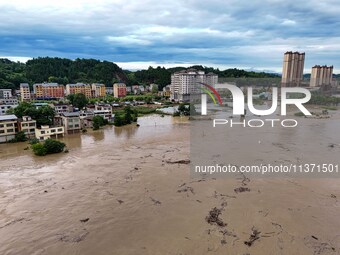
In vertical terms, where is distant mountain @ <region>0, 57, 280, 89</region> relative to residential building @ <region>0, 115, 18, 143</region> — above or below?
above

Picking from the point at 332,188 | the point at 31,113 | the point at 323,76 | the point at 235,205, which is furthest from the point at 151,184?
the point at 323,76

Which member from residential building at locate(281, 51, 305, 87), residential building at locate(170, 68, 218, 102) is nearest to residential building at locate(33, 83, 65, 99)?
residential building at locate(170, 68, 218, 102)

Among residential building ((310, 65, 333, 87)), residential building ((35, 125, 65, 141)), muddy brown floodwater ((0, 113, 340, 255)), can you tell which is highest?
residential building ((310, 65, 333, 87))

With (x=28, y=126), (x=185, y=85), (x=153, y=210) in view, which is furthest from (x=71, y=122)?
(x=185, y=85)

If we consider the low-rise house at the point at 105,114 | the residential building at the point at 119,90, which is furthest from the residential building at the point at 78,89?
the low-rise house at the point at 105,114

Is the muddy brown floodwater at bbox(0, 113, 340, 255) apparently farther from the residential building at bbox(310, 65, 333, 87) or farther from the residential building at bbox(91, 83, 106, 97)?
the residential building at bbox(310, 65, 333, 87)

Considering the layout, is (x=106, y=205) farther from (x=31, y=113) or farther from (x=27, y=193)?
(x=31, y=113)
